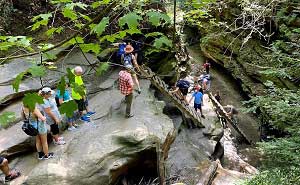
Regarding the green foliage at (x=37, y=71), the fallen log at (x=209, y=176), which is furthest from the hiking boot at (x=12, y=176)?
the green foliage at (x=37, y=71)

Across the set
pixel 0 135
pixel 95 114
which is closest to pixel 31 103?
pixel 0 135

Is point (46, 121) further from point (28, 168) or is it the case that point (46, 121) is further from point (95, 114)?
point (95, 114)

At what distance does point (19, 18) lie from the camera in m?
11.7

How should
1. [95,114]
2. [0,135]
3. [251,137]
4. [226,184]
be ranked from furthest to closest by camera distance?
[251,137] → [95,114] → [226,184] → [0,135]

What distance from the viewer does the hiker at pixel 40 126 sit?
627 centimetres

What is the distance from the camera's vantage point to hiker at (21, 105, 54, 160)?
6.27 metres

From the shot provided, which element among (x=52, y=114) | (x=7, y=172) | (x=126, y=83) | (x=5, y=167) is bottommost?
(x=7, y=172)

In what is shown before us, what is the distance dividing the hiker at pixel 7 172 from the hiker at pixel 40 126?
538mm

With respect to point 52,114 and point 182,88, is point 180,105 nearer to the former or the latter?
point 182,88

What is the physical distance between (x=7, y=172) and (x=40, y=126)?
1.11 meters

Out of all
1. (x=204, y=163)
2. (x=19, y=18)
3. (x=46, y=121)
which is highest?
(x=19, y=18)

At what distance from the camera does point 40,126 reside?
21.5 ft

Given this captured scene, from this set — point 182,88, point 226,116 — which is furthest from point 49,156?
point 226,116

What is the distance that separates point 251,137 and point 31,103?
1370cm
